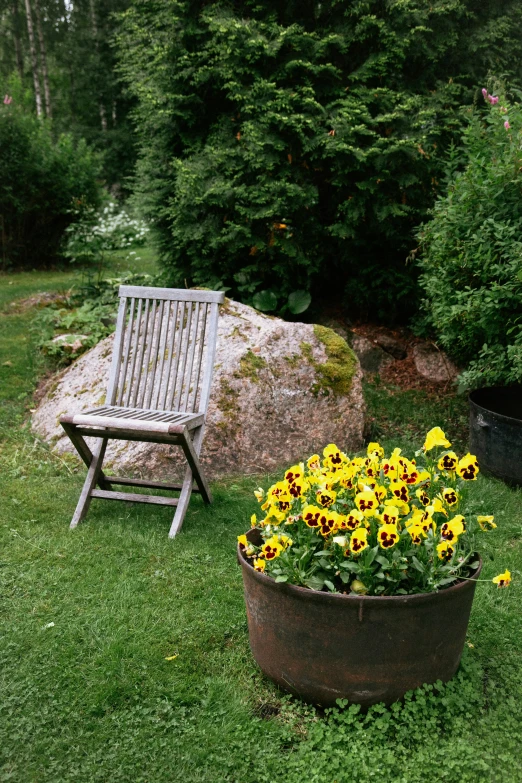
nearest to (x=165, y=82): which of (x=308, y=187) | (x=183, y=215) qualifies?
(x=183, y=215)

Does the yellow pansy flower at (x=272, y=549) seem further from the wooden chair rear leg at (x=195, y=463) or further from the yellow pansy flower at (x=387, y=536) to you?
the wooden chair rear leg at (x=195, y=463)

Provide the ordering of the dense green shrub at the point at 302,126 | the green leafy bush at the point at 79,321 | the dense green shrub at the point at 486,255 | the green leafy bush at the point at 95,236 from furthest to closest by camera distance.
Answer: the green leafy bush at the point at 95,236 → the green leafy bush at the point at 79,321 → the dense green shrub at the point at 302,126 → the dense green shrub at the point at 486,255

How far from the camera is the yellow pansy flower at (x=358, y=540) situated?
2420 mm

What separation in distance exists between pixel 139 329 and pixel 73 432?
0.86 metres

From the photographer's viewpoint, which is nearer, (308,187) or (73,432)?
(73,432)

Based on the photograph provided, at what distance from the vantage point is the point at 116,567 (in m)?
3.65

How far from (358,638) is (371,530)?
37 cm

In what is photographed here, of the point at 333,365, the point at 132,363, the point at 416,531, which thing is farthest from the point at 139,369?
the point at 416,531

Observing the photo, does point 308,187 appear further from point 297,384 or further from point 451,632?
point 451,632

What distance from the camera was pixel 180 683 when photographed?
2.76 metres

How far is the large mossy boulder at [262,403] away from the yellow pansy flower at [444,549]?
259cm

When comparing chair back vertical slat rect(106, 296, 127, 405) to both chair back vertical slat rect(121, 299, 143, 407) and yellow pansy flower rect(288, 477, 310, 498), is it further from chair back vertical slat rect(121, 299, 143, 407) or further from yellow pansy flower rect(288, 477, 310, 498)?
yellow pansy flower rect(288, 477, 310, 498)

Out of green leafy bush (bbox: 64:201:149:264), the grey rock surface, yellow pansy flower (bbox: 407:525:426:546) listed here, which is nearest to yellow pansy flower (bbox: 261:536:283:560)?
yellow pansy flower (bbox: 407:525:426:546)

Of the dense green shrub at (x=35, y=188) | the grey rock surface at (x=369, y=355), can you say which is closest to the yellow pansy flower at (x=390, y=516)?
the grey rock surface at (x=369, y=355)
